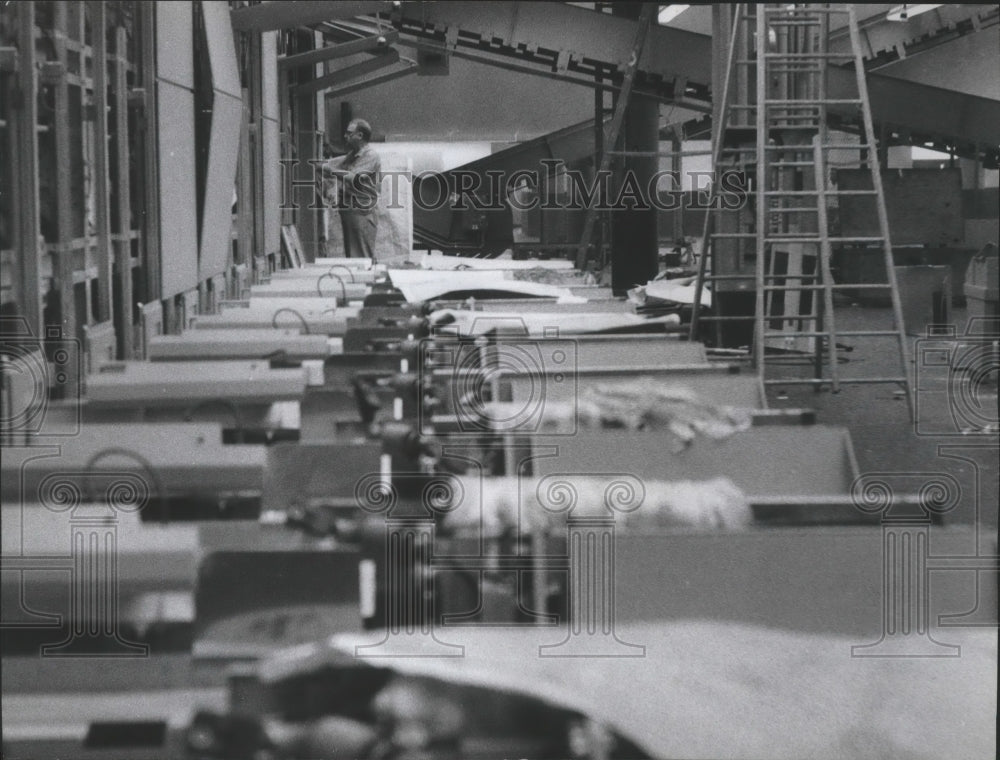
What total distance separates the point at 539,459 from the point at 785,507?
46 centimetres

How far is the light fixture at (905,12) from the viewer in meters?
7.77

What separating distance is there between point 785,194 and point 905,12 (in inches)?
135

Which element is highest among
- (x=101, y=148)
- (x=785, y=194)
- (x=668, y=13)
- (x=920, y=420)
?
(x=668, y=13)

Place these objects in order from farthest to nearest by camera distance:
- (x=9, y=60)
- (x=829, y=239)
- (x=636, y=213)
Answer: (x=636, y=213) → (x=829, y=239) → (x=9, y=60)

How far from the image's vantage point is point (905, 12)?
784 cm

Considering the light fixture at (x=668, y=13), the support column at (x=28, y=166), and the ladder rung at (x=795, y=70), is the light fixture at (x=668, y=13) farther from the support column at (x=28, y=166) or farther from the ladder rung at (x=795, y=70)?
the support column at (x=28, y=166)

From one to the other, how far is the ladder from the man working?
2.00m

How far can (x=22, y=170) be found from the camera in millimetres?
2201

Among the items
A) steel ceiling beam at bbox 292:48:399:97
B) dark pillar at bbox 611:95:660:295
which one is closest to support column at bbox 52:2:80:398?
dark pillar at bbox 611:95:660:295

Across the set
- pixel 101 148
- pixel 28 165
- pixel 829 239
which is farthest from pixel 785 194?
pixel 28 165

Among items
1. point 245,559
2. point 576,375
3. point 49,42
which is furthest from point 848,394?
point 245,559

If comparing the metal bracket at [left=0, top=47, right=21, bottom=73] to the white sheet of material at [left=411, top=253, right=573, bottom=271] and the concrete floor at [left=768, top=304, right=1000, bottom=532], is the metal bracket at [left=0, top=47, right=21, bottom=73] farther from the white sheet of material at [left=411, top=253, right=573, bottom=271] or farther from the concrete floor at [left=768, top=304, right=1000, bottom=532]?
the white sheet of material at [left=411, top=253, right=573, bottom=271]

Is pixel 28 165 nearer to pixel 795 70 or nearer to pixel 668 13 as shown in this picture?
pixel 795 70

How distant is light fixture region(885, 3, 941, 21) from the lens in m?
7.77
